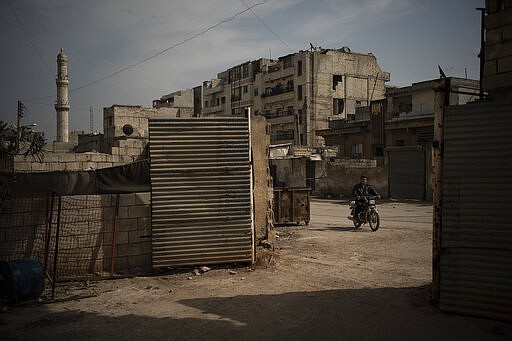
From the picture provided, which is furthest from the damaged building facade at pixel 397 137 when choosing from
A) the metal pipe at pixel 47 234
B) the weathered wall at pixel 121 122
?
the metal pipe at pixel 47 234

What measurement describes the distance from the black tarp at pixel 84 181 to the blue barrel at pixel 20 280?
1383mm

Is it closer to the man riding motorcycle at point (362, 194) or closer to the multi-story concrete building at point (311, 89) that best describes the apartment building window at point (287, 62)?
the multi-story concrete building at point (311, 89)

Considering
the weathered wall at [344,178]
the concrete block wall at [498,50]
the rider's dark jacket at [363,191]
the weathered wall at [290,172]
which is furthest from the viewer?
the weathered wall at [290,172]

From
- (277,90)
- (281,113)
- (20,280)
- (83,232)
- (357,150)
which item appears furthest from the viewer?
(277,90)

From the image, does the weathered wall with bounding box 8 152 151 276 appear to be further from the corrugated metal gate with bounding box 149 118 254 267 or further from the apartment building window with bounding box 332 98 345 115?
the apartment building window with bounding box 332 98 345 115

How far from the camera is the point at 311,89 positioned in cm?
5406

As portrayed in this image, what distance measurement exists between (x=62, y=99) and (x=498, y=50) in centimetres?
4802

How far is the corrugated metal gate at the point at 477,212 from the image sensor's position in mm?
4949

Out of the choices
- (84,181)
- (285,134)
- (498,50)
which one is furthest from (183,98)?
(498,50)

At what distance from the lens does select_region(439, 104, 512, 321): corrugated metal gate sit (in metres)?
4.95

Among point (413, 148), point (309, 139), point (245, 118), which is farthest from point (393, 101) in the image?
point (245, 118)

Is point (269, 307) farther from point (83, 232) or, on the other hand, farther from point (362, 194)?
point (362, 194)

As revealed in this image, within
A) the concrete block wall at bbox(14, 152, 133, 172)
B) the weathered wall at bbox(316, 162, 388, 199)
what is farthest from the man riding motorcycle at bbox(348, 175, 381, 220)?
the weathered wall at bbox(316, 162, 388, 199)

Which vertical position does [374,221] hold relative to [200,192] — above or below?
below
